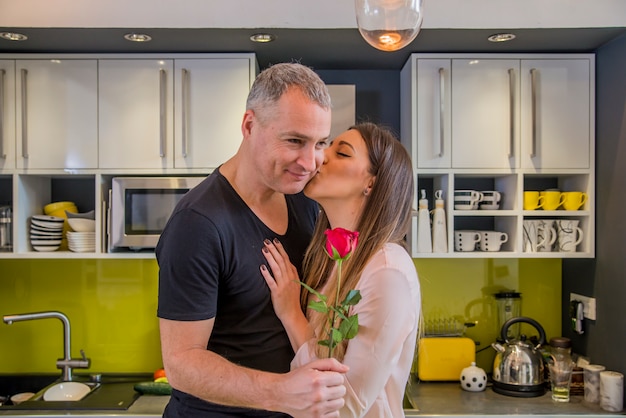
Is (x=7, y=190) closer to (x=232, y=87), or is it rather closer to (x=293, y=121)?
(x=232, y=87)

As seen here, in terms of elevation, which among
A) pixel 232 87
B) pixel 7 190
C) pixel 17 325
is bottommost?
pixel 17 325

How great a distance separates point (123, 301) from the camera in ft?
10.5

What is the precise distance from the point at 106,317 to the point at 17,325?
1.52ft

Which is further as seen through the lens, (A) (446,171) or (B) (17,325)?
(B) (17,325)

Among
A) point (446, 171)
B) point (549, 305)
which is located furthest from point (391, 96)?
point (549, 305)

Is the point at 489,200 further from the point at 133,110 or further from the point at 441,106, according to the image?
the point at 133,110

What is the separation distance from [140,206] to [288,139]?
1.56 meters

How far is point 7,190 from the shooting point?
316cm

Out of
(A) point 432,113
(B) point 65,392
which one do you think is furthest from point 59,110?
(A) point 432,113

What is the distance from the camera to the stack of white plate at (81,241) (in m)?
2.83
